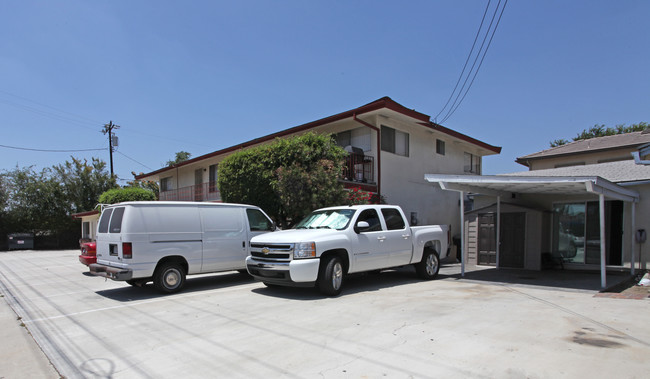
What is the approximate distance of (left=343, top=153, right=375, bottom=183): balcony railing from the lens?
14157 millimetres

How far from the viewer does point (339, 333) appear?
539cm

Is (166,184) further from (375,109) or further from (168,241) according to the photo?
(168,241)

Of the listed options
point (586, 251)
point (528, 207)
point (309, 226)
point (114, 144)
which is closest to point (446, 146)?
point (528, 207)

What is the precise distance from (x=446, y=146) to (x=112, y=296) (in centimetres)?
1550

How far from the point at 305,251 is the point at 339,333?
2.43m

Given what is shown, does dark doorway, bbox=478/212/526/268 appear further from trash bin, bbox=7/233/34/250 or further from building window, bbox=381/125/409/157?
trash bin, bbox=7/233/34/250

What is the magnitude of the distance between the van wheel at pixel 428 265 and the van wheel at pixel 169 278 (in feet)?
19.1

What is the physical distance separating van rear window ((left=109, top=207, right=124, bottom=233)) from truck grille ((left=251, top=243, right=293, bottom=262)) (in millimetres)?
2906

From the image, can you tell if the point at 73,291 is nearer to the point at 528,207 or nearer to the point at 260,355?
the point at 260,355

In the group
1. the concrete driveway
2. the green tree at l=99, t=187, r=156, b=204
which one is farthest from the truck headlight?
the green tree at l=99, t=187, r=156, b=204

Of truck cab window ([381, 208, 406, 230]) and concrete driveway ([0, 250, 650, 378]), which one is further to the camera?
truck cab window ([381, 208, 406, 230])

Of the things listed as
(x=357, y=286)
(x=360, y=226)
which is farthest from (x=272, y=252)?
(x=357, y=286)

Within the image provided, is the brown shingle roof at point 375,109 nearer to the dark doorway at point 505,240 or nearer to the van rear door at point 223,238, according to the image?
the dark doorway at point 505,240

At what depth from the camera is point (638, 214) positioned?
1091 centimetres
